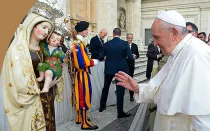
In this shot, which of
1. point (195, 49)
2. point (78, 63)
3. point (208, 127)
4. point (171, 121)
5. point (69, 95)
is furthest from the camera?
point (69, 95)

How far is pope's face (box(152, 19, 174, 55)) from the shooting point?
188 cm

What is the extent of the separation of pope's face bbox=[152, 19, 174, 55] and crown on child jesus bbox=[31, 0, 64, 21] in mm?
909

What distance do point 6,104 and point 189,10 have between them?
2127cm

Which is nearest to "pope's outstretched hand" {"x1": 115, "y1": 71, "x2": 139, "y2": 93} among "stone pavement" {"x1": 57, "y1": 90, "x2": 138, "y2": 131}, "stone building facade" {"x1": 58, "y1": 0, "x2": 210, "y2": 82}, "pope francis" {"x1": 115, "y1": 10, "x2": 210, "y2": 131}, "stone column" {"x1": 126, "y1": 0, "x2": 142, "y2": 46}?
"pope francis" {"x1": 115, "y1": 10, "x2": 210, "y2": 131}

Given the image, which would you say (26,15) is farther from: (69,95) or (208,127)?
(69,95)

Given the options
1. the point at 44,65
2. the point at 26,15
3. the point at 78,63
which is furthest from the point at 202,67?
the point at 78,63

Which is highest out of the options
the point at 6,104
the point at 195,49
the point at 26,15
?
the point at 26,15

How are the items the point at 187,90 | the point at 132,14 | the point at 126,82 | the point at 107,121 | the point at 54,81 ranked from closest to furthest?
the point at 187,90, the point at 54,81, the point at 126,82, the point at 107,121, the point at 132,14

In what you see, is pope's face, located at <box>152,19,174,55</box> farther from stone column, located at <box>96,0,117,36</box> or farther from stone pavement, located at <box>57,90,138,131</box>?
stone column, located at <box>96,0,117,36</box>

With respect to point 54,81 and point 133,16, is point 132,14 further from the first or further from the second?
point 54,81

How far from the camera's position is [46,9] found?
1959 millimetres

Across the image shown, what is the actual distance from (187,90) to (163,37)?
1.61 feet

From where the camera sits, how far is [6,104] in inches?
69.0

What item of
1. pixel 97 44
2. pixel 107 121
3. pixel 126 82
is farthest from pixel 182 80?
pixel 97 44
